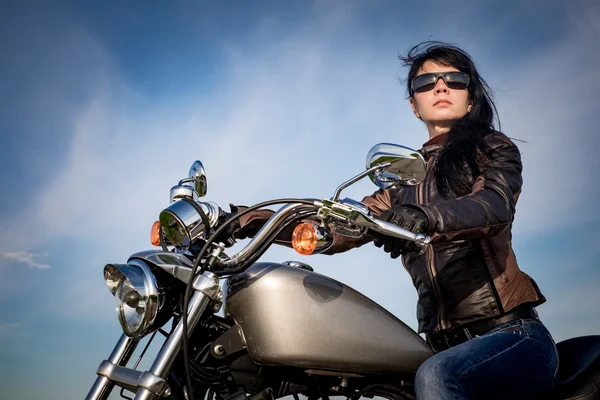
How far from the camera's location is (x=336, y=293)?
2.47 m

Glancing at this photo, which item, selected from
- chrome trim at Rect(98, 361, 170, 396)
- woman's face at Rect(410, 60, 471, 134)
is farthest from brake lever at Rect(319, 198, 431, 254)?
woman's face at Rect(410, 60, 471, 134)

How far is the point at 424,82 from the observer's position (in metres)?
3.51

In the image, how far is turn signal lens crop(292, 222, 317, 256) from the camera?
2.21m

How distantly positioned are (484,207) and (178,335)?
1.36 meters

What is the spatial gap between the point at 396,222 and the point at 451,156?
3.59 ft

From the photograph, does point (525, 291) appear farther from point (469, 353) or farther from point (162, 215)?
point (162, 215)

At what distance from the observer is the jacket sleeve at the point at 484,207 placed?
7.59ft

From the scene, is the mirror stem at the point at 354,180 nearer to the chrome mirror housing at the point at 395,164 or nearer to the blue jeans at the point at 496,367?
the chrome mirror housing at the point at 395,164

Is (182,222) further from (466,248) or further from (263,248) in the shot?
(466,248)

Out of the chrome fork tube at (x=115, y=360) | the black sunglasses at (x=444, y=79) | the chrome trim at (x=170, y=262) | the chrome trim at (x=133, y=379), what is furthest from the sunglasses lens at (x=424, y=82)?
the chrome trim at (x=133, y=379)

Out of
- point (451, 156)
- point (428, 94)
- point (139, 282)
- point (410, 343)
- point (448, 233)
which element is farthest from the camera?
point (428, 94)

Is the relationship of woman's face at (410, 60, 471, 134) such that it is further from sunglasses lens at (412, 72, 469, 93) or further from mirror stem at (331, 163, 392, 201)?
mirror stem at (331, 163, 392, 201)

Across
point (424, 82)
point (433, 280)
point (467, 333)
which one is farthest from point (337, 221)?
point (424, 82)

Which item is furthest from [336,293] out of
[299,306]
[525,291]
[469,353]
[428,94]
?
[428,94]
